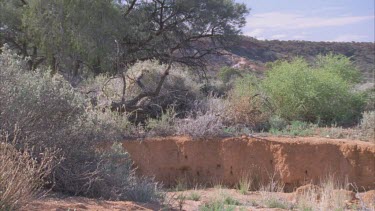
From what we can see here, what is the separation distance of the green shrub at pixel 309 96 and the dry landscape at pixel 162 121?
40 millimetres

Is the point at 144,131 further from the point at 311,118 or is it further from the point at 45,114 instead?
the point at 45,114

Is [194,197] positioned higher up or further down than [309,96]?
further down

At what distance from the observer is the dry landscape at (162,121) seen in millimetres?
7047

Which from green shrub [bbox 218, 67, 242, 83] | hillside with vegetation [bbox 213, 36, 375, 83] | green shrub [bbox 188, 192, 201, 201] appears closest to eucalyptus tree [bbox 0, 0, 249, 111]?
green shrub [bbox 218, 67, 242, 83]

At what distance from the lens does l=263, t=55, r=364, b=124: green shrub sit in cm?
1558

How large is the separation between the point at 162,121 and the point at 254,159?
2.43 meters

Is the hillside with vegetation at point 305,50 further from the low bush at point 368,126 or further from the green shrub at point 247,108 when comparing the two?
the low bush at point 368,126

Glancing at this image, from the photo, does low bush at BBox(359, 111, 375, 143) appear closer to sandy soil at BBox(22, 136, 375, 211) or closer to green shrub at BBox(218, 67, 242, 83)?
sandy soil at BBox(22, 136, 375, 211)

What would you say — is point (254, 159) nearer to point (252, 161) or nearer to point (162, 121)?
point (252, 161)

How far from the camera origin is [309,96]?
1538 cm

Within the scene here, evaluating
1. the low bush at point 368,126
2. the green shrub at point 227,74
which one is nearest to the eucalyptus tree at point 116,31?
the green shrub at point 227,74

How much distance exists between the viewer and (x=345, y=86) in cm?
1636

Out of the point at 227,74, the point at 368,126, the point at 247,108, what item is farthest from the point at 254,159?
the point at 227,74

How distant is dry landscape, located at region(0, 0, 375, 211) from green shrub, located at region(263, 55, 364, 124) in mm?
40
